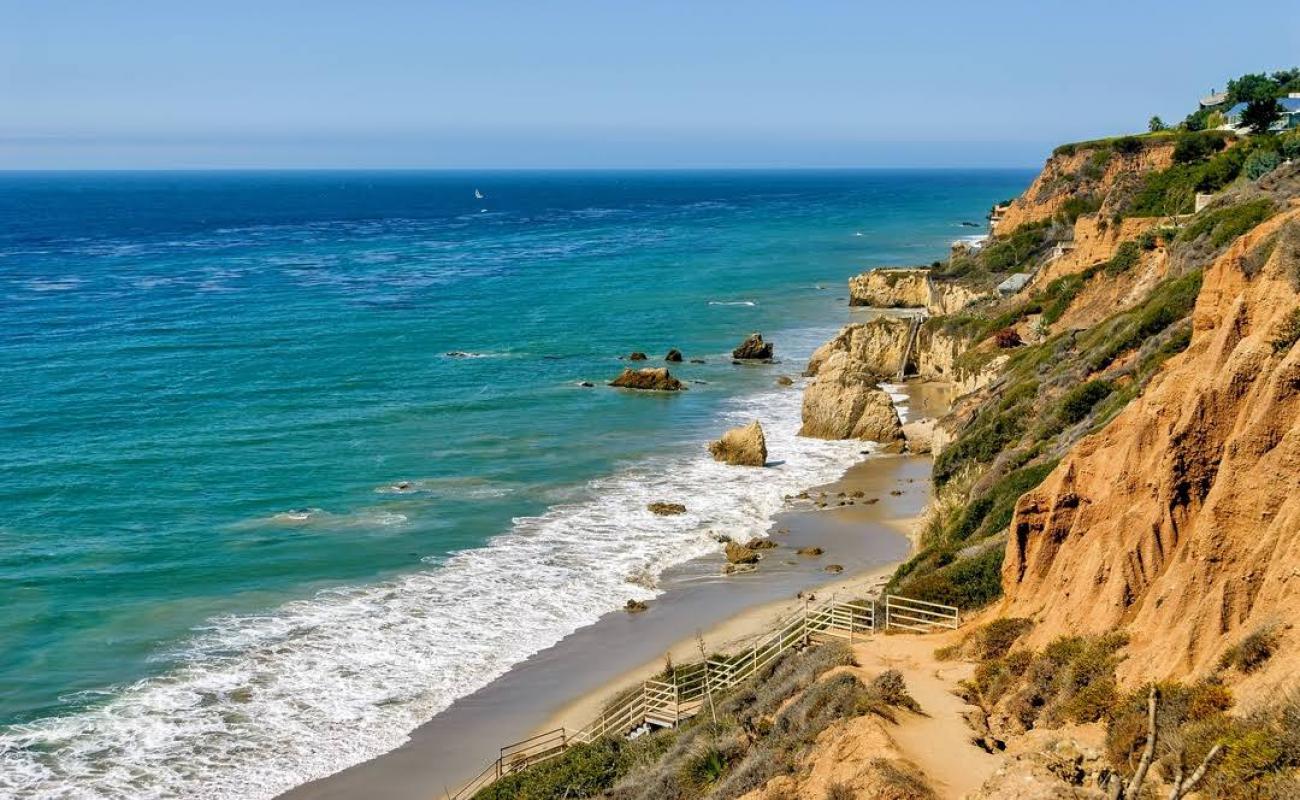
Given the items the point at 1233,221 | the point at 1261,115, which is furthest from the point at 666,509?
the point at 1261,115

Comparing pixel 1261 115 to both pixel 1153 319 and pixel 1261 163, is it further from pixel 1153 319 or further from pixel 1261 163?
pixel 1153 319

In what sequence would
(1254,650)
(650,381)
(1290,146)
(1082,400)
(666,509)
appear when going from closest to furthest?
(1254,650) → (1082,400) → (666,509) → (1290,146) → (650,381)

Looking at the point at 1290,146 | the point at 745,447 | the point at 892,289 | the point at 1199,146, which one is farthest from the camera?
the point at 892,289

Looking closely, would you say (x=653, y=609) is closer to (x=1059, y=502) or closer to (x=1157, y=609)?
(x=1059, y=502)

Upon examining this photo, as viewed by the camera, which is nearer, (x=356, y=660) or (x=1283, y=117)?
(x=356, y=660)

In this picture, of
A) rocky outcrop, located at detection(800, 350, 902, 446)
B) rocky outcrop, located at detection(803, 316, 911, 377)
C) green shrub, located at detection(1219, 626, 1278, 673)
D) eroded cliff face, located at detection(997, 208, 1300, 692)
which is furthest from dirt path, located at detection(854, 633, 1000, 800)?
rocky outcrop, located at detection(803, 316, 911, 377)

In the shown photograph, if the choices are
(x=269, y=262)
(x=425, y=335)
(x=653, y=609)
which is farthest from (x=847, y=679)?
(x=269, y=262)

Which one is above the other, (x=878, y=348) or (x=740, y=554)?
(x=878, y=348)
